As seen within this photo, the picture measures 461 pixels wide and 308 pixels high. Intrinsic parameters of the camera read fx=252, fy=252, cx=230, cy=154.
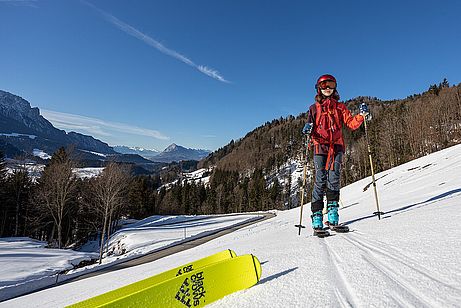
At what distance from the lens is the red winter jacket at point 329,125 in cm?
445

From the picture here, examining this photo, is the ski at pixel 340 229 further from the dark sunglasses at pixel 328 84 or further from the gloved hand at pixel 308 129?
the dark sunglasses at pixel 328 84

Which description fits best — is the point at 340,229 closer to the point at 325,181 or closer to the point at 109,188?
the point at 325,181

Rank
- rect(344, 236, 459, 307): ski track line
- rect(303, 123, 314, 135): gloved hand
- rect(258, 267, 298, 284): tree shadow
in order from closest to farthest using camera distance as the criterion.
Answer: rect(344, 236, 459, 307): ski track line
rect(258, 267, 298, 284): tree shadow
rect(303, 123, 314, 135): gloved hand

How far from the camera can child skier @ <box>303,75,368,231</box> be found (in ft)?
14.6

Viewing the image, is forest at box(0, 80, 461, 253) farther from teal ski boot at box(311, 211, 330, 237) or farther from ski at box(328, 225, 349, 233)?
ski at box(328, 225, 349, 233)

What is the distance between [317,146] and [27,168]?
167 ft

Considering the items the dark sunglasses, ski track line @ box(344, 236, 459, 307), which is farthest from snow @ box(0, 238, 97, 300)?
the dark sunglasses

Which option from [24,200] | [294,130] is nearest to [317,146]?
[24,200]

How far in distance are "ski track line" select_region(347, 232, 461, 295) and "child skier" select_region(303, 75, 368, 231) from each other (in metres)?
0.86

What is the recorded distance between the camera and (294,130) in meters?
144

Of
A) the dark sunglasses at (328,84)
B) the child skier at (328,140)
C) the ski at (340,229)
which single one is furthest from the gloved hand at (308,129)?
the ski at (340,229)

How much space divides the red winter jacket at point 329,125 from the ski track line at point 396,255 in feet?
4.72

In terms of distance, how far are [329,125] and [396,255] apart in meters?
2.47

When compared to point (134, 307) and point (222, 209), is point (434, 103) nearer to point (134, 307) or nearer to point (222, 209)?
point (222, 209)
